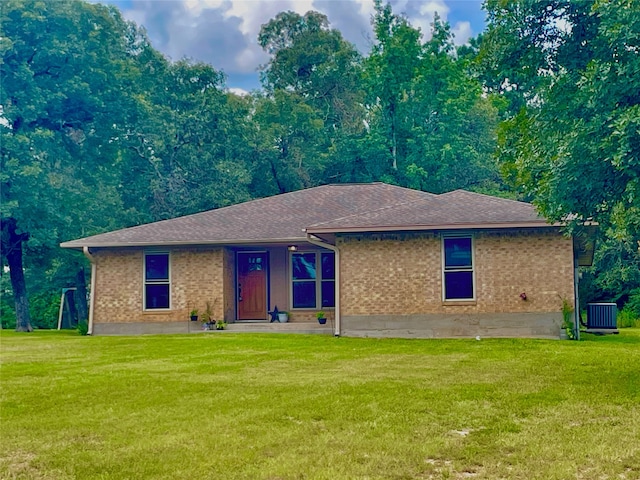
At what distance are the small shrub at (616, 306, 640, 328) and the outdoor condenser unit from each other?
5495 millimetres

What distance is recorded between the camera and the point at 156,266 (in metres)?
19.1

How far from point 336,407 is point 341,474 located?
7.68 feet

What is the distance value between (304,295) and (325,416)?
1264 centimetres

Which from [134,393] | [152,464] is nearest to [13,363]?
[134,393]

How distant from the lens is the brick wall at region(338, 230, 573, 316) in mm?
15945

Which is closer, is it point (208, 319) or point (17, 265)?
point (208, 319)

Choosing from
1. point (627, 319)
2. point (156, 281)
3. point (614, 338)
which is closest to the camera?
point (614, 338)

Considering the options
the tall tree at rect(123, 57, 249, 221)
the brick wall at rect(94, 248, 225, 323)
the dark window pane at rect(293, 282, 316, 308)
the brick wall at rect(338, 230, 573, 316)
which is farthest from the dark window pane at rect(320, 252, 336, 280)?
the tall tree at rect(123, 57, 249, 221)

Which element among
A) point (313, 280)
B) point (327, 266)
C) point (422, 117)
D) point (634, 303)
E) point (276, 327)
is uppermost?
point (422, 117)

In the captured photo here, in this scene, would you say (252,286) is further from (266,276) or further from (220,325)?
(220,325)

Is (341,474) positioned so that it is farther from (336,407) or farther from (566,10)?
(566,10)

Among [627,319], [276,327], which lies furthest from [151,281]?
[627,319]

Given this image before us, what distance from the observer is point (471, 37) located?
3997cm

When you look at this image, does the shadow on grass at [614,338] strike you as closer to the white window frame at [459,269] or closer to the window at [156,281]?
the white window frame at [459,269]
